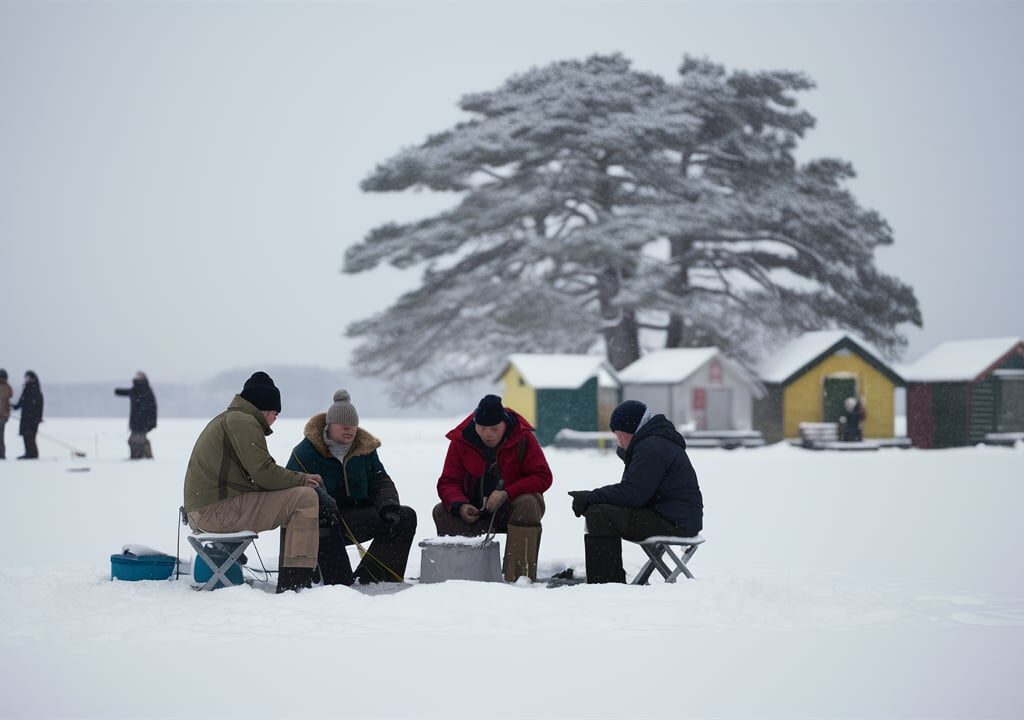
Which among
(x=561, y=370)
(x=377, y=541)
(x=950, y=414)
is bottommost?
(x=377, y=541)

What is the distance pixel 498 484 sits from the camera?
27.5 ft

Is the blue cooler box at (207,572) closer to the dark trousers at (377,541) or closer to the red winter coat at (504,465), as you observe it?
the dark trousers at (377,541)

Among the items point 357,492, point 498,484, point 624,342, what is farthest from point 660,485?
point 624,342

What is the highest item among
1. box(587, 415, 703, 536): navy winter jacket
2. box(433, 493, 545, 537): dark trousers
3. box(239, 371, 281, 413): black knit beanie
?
box(239, 371, 281, 413): black knit beanie

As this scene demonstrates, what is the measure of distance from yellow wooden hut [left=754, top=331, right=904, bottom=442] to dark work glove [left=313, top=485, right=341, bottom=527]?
76.9 feet

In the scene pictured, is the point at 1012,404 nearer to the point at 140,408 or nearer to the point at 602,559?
the point at 140,408

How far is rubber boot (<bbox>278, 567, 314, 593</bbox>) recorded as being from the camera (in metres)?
7.25

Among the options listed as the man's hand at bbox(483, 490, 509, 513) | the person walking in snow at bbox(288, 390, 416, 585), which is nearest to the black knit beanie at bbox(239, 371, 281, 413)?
the person walking in snow at bbox(288, 390, 416, 585)

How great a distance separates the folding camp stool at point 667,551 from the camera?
761 centimetres

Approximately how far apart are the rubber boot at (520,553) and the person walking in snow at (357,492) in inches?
26.3

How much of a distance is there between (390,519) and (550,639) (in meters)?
2.02

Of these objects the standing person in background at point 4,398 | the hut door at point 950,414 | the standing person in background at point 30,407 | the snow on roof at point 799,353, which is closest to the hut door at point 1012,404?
the hut door at point 950,414

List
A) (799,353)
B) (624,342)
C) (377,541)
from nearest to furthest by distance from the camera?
(377,541) → (799,353) → (624,342)

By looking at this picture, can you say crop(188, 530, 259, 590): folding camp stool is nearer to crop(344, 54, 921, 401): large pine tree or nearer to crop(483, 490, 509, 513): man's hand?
crop(483, 490, 509, 513): man's hand
